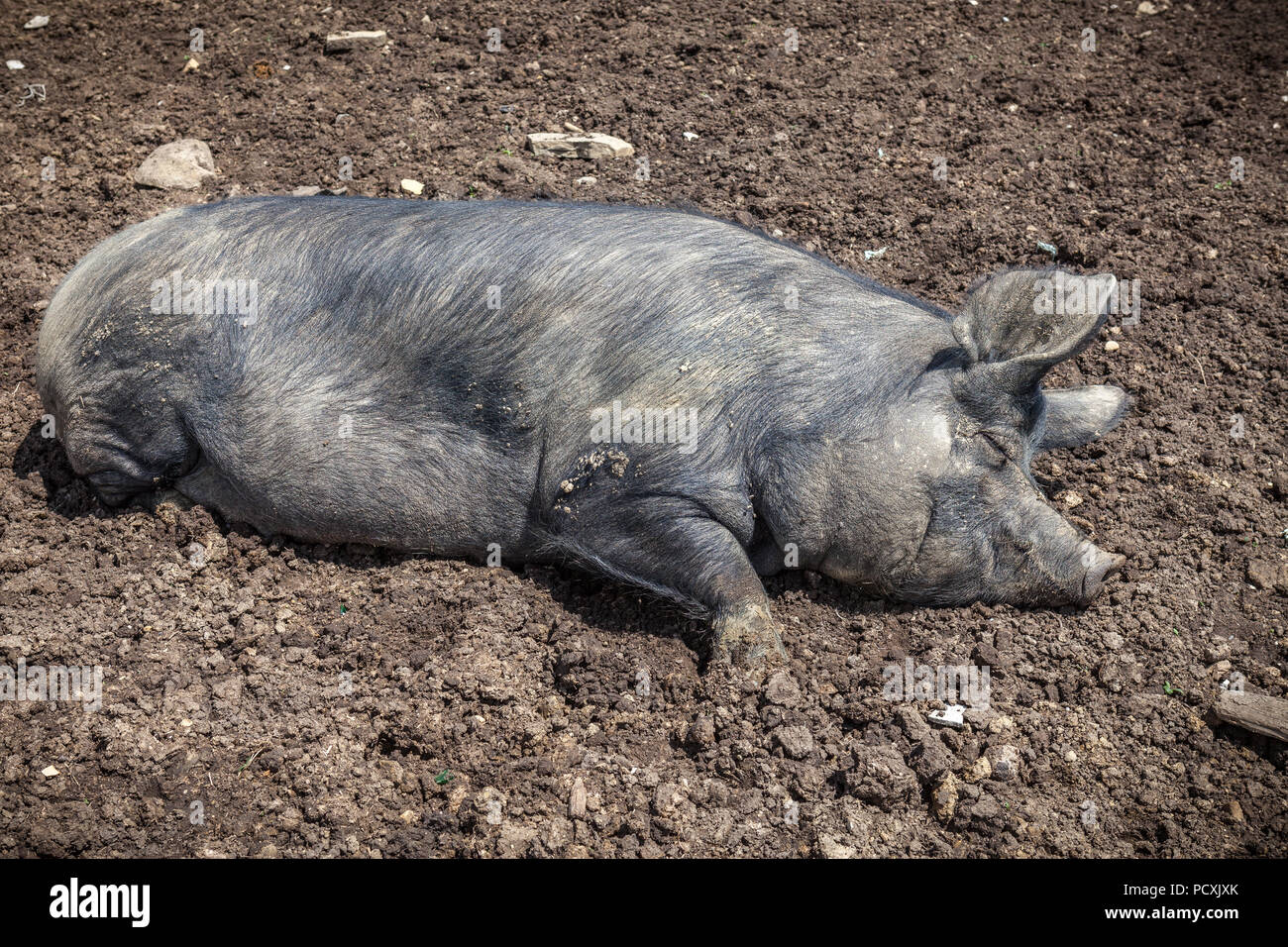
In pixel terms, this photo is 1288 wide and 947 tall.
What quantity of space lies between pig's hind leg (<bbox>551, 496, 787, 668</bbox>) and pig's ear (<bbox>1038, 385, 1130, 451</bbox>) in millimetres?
1279

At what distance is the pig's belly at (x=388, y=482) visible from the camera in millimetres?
3842

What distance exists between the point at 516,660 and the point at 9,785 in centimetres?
159

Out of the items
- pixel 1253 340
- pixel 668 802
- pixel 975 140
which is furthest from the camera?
pixel 975 140

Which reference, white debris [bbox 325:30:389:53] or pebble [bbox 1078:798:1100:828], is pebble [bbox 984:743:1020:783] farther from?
white debris [bbox 325:30:389:53]

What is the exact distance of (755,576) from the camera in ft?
12.1

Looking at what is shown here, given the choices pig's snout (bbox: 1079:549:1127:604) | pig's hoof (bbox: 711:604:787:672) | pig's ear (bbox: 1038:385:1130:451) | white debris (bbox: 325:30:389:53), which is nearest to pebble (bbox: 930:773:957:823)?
pig's hoof (bbox: 711:604:787:672)

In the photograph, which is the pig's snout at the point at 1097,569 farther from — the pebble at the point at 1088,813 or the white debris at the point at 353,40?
the white debris at the point at 353,40

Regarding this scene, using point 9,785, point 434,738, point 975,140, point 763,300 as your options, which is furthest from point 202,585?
point 975,140

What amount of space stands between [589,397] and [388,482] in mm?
830

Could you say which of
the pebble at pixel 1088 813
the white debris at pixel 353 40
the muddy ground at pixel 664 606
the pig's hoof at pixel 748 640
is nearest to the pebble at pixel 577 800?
the muddy ground at pixel 664 606

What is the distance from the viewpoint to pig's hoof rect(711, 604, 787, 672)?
3525mm

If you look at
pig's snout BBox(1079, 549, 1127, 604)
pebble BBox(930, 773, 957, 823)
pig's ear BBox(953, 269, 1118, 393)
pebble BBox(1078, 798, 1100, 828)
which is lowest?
pebble BBox(930, 773, 957, 823)

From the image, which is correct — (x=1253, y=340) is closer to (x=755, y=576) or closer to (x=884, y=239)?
(x=884, y=239)

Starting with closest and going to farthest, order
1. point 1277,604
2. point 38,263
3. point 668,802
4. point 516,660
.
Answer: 1. point 668,802
2. point 516,660
3. point 1277,604
4. point 38,263
